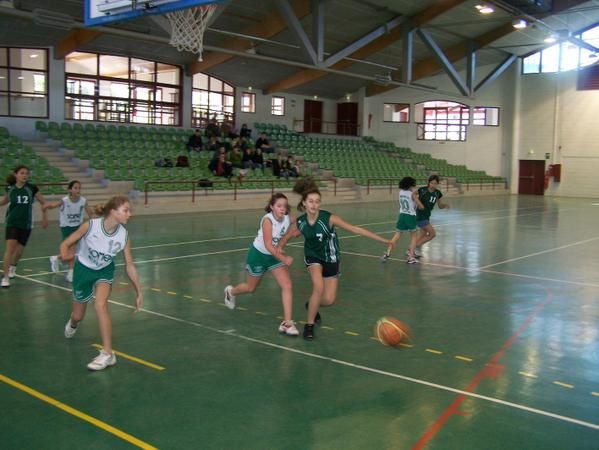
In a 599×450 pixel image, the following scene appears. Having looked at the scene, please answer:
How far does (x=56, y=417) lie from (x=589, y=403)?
14.5 feet

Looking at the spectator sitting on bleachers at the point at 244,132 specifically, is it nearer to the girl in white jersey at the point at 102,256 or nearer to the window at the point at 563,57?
the window at the point at 563,57

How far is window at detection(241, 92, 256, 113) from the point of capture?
1423 inches

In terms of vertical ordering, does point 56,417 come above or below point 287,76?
below

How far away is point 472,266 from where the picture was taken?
12180mm

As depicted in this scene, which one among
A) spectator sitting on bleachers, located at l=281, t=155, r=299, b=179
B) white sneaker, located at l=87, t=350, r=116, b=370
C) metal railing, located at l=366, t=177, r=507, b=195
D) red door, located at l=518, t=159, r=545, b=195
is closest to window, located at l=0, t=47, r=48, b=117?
spectator sitting on bleachers, located at l=281, t=155, r=299, b=179

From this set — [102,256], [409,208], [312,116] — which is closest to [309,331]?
[102,256]

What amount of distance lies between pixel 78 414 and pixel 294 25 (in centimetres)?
2157

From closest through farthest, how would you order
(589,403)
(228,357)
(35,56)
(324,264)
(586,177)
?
(589,403)
(228,357)
(324,264)
(35,56)
(586,177)

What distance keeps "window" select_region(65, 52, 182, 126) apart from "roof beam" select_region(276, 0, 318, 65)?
9.41 meters

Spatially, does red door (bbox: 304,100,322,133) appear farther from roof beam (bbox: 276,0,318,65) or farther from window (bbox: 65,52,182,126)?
roof beam (bbox: 276,0,318,65)

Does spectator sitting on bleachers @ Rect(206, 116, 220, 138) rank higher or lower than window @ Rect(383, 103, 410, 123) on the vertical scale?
lower

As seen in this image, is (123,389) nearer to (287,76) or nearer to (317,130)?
(287,76)

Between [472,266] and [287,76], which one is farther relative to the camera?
[287,76]

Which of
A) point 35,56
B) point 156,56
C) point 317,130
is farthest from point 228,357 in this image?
point 317,130
